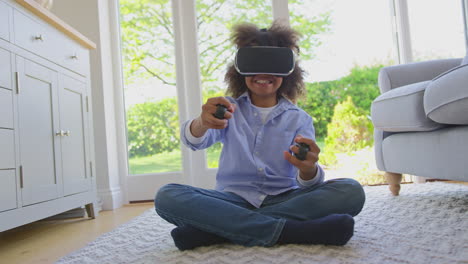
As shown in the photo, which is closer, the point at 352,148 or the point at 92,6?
the point at 92,6

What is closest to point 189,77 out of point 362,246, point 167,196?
point 167,196

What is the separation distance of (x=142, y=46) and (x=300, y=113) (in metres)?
1.54

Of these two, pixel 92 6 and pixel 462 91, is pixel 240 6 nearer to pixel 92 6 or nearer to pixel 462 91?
pixel 92 6

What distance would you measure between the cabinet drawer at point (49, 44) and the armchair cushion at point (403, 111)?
131 centimetres

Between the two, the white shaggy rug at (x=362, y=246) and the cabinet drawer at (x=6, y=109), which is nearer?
the white shaggy rug at (x=362, y=246)

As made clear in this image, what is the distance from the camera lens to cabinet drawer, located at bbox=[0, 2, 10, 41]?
127cm

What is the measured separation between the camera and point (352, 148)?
8.89 feet

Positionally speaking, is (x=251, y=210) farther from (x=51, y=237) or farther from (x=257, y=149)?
(x=51, y=237)

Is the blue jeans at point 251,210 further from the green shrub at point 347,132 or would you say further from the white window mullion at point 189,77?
the green shrub at point 347,132

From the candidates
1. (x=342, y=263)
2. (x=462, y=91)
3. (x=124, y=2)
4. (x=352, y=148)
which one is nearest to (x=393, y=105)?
(x=462, y=91)

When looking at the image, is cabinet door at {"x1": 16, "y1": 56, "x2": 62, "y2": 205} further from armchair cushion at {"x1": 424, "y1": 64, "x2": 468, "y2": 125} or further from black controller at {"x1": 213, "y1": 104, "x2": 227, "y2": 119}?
armchair cushion at {"x1": 424, "y1": 64, "x2": 468, "y2": 125}

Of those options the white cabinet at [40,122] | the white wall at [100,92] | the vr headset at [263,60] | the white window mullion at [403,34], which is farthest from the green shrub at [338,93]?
the vr headset at [263,60]

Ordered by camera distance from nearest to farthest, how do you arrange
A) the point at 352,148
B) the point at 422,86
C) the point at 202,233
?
the point at 202,233, the point at 422,86, the point at 352,148

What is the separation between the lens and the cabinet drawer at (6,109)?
1.24 metres
